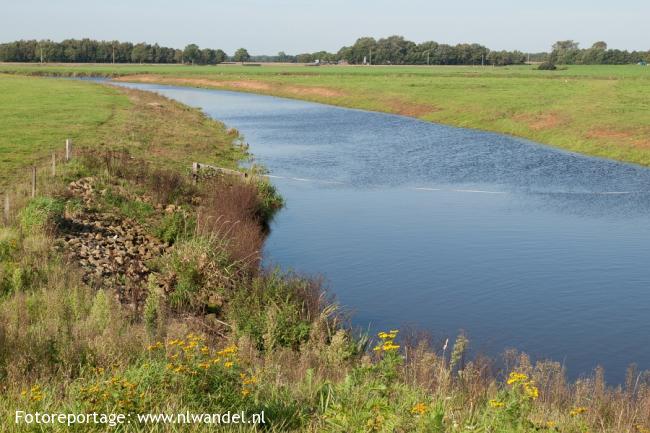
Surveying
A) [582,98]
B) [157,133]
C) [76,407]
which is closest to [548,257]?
[76,407]

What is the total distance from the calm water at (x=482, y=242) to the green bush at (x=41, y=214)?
604 centimetres

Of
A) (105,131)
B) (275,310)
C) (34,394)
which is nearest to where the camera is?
(34,394)

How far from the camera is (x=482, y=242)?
23375mm

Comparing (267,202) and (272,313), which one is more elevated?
(267,202)

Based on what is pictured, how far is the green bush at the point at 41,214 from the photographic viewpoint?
715 inches

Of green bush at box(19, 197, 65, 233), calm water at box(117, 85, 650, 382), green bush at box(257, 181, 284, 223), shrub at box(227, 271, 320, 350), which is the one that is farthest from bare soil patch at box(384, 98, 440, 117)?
shrub at box(227, 271, 320, 350)

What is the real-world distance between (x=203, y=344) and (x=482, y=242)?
46.8ft

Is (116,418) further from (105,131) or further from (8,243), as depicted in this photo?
(105,131)

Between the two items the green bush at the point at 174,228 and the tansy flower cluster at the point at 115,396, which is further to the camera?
the green bush at the point at 174,228

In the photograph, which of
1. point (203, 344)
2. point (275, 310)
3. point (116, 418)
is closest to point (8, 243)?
point (275, 310)

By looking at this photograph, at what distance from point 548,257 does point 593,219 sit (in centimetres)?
602

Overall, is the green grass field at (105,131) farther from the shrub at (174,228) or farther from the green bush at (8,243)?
the green bush at (8,243)

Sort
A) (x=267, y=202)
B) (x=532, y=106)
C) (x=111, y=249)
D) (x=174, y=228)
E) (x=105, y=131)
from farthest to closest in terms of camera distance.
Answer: (x=532, y=106) → (x=105, y=131) → (x=267, y=202) → (x=174, y=228) → (x=111, y=249)

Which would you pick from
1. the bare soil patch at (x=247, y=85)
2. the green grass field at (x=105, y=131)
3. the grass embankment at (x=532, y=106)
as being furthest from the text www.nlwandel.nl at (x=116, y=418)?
the bare soil patch at (x=247, y=85)
